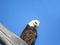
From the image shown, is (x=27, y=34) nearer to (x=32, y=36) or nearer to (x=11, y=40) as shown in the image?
(x=32, y=36)

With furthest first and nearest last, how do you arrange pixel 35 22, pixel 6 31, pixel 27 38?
pixel 35 22 → pixel 27 38 → pixel 6 31

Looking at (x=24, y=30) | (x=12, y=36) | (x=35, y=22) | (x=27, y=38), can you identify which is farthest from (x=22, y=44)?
(x=35, y=22)

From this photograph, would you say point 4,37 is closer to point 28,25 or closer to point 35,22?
point 28,25

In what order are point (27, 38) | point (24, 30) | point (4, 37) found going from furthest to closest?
point (24, 30), point (27, 38), point (4, 37)

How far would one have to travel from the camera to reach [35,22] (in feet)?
43.2

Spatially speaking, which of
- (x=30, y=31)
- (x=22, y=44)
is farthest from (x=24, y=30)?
(x=22, y=44)

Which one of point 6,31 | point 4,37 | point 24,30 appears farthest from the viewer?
point 24,30

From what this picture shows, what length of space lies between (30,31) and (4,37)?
6.57 m

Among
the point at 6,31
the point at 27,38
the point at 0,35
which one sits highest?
the point at 27,38

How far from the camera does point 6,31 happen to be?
5156 mm

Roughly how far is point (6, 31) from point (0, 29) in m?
0.20

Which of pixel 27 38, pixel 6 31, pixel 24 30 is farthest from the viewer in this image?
pixel 24 30

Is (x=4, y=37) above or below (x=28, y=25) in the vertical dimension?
below

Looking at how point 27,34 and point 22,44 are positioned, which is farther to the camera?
point 27,34
